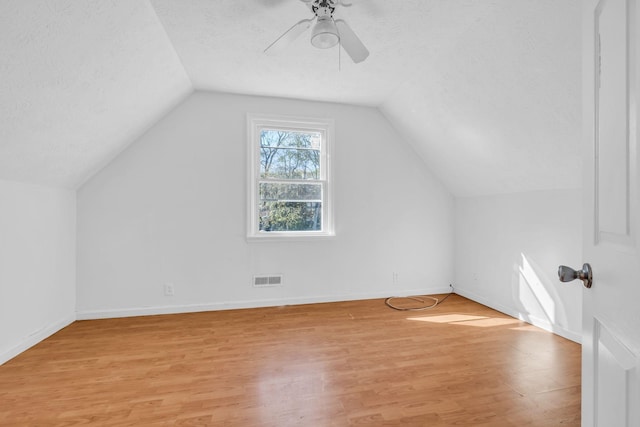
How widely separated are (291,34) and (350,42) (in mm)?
383

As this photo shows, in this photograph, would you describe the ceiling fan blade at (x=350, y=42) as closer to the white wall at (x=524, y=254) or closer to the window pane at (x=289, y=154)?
the window pane at (x=289, y=154)

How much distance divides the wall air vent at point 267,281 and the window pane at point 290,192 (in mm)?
915

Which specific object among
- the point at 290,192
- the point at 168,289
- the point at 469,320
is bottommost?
the point at 469,320

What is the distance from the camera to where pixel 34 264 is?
239cm

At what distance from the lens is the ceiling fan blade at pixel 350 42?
1778mm

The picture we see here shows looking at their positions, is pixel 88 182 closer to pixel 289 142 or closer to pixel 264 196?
pixel 264 196

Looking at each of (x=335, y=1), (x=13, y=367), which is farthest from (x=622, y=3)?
(x=13, y=367)

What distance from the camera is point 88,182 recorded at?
303 centimetres

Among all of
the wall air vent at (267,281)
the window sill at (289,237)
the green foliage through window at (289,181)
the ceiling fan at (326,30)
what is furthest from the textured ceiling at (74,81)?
the wall air vent at (267,281)

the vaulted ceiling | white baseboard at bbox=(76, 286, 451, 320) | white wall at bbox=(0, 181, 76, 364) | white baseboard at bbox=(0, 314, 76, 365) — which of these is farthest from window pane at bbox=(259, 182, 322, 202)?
white baseboard at bbox=(0, 314, 76, 365)

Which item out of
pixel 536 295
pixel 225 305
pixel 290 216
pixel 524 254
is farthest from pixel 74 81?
pixel 536 295

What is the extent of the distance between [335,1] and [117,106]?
74.8 inches

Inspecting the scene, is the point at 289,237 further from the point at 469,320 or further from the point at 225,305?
the point at 469,320

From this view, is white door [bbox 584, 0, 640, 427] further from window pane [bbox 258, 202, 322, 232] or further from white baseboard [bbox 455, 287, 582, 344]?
window pane [bbox 258, 202, 322, 232]
